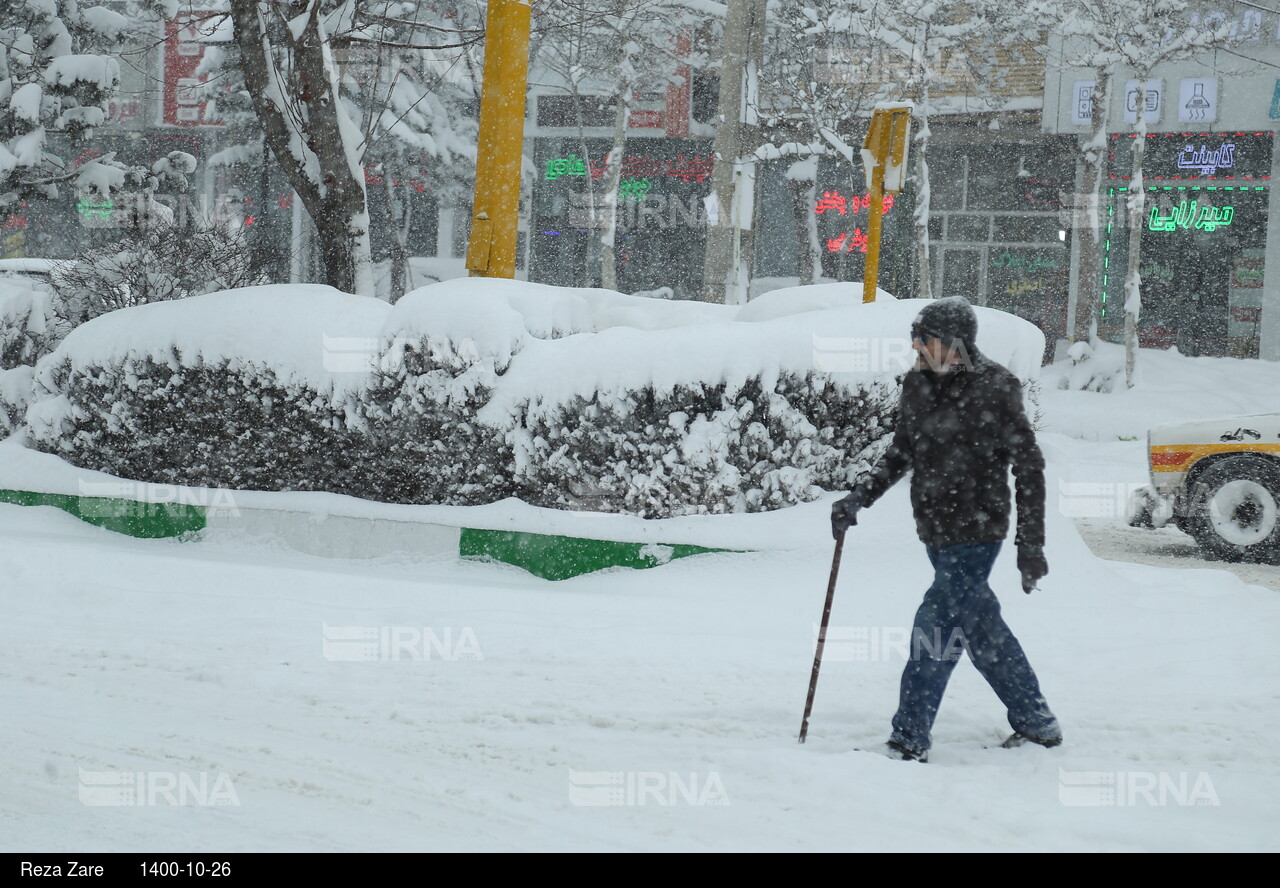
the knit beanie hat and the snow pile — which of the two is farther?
the snow pile

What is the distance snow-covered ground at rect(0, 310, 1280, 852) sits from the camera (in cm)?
393

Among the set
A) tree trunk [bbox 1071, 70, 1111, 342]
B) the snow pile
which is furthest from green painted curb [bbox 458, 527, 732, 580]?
tree trunk [bbox 1071, 70, 1111, 342]

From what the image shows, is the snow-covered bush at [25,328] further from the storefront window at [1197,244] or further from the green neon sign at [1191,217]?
the green neon sign at [1191,217]

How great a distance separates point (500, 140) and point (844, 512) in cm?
545

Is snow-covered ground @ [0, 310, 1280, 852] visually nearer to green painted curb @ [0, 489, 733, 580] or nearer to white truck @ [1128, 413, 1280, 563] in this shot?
green painted curb @ [0, 489, 733, 580]

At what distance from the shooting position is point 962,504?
4547 mm

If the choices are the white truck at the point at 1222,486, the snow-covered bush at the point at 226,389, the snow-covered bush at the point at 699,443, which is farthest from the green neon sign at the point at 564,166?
the snow-covered bush at the point at 699,443

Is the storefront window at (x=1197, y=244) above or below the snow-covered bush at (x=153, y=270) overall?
above

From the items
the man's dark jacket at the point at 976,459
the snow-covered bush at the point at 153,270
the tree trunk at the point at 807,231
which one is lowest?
the man's dark jacket at the point at 976,459

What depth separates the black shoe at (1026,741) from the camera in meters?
4.71

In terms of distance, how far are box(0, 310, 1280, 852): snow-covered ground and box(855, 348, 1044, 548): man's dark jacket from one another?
905 millimetres
